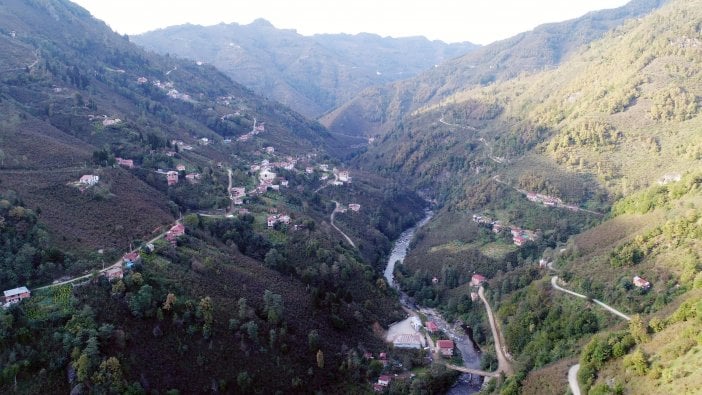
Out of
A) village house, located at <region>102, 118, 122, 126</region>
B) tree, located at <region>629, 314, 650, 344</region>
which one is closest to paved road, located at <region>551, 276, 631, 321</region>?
tree, located at <region>629, 314, 650, 344</region>

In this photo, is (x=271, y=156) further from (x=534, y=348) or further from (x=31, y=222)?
(x=534, y=348)

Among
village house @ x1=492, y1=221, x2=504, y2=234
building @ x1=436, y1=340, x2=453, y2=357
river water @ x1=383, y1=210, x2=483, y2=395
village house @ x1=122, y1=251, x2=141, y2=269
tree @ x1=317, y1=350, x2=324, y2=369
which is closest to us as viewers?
tree @ x1=317, y1=350, x2=324, y2=369

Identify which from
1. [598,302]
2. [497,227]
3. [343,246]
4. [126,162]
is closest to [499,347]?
[598,302]

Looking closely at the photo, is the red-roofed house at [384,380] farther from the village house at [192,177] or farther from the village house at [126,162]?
the village house at [126,162]

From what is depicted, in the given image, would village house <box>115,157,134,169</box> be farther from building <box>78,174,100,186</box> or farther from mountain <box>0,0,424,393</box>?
building <box>78,174,100,186</box>

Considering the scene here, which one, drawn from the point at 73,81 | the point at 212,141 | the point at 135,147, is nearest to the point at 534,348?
the point at 135,147

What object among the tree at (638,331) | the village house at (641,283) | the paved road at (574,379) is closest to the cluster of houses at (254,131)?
the village house at (641,283)

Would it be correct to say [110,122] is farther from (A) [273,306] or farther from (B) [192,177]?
(A) [273,306]
